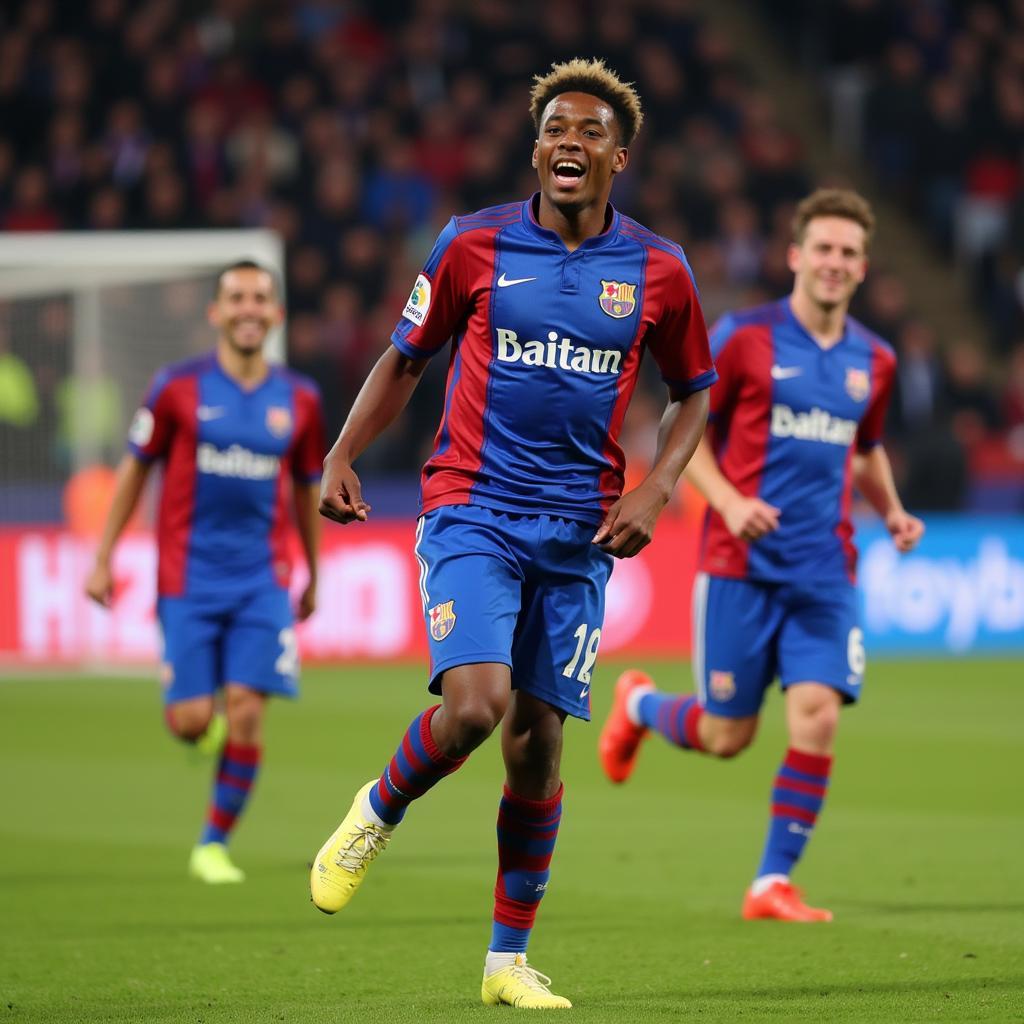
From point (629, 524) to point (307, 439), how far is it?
11.4 ft

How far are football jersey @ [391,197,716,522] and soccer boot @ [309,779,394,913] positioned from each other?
2.64 ft

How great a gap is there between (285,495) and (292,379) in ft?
1.58

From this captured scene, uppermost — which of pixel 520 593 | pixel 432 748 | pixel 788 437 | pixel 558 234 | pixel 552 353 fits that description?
pixel 558 234

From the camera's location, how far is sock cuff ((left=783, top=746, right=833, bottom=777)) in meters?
6.71

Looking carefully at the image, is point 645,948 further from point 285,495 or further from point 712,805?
point 712,805

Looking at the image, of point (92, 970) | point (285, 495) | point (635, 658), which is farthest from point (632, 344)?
point (635, 658)

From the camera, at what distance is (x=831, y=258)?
23.0ft

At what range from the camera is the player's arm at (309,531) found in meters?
8.15

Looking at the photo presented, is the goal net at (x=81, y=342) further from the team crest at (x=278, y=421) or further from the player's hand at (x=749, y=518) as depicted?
the player's hand at (x=749, y=518)

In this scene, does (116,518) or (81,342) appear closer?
(116,518)

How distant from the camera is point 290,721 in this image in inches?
517

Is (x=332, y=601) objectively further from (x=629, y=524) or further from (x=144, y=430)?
(x=629, y=524)

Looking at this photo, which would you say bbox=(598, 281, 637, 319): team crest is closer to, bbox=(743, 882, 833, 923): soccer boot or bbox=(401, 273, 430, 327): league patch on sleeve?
bbox=(401, 273, 430, 327): league patch on sleeve

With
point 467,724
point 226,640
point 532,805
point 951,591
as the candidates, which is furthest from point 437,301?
point 951,591
